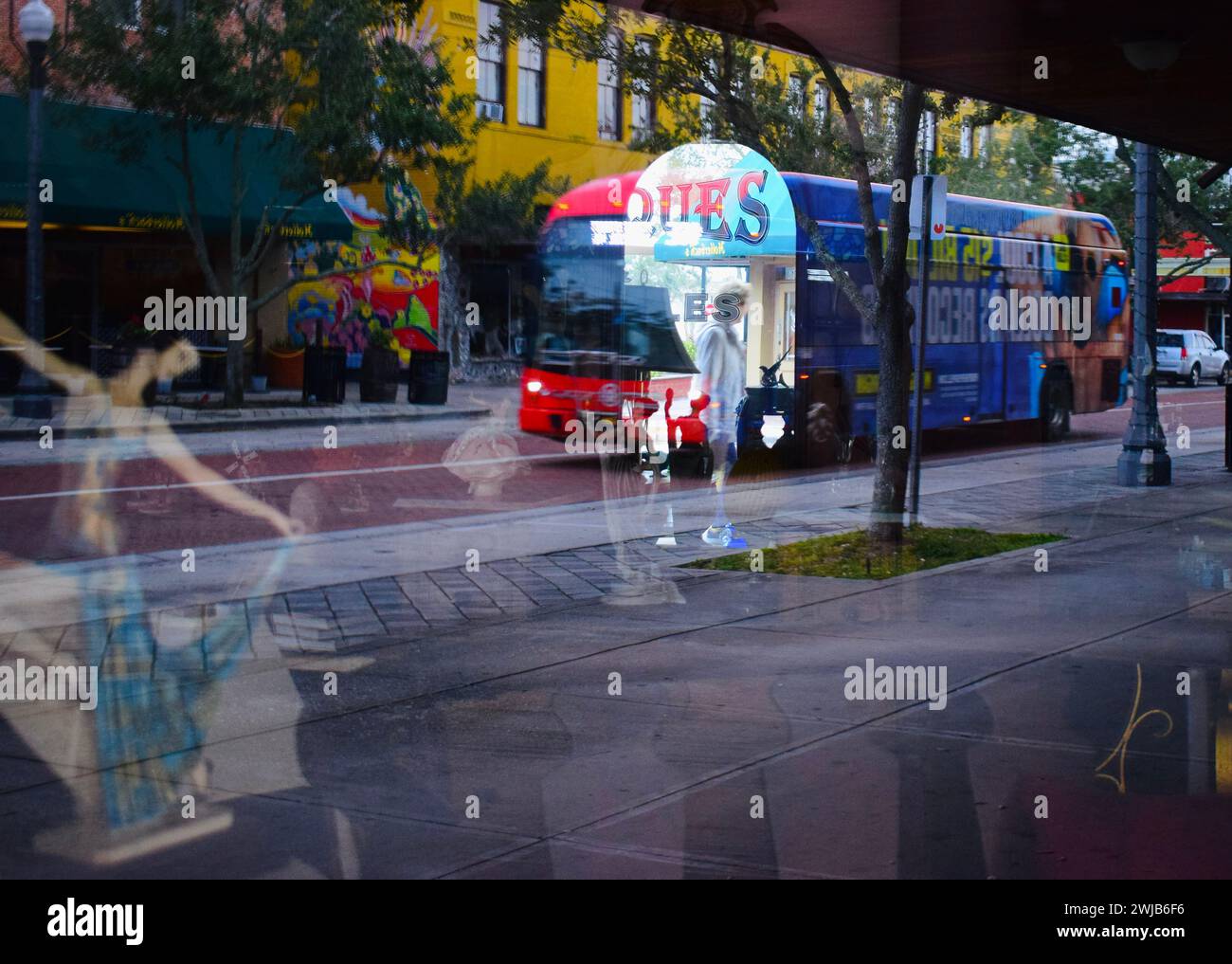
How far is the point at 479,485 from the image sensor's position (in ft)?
56.4

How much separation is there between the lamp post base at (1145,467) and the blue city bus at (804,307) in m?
3.50

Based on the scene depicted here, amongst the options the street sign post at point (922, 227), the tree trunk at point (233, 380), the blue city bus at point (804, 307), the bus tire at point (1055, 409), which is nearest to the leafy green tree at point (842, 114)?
the street sign post at point (922, 227)

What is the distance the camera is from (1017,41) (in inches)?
368

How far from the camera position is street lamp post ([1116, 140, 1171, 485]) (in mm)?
16547

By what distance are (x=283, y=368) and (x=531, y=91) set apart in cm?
752

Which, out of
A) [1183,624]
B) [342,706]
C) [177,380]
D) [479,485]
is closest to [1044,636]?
[1183,624]

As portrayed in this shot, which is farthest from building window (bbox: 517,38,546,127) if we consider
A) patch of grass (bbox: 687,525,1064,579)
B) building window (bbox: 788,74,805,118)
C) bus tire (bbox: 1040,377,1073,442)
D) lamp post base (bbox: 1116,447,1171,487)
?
patch of grass (bbox: 687,525,1064,579)

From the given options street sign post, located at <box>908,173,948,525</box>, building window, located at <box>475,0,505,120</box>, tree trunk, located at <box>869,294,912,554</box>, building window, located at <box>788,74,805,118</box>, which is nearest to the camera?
tree trunk, located at <box>869,294,912,554</box>

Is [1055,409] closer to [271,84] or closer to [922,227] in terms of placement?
[922,227]

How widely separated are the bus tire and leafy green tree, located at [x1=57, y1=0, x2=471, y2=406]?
1044 centimetres

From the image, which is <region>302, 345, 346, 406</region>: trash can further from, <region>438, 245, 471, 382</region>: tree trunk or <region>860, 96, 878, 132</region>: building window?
<region>860, 96, 878, 132</region>: building window

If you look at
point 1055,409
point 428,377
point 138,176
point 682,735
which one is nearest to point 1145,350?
point 1055,409

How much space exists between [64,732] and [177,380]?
21299 mm

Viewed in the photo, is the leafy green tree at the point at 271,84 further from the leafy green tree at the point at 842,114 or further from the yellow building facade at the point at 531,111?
the leafy green tree at the point at 842,114
